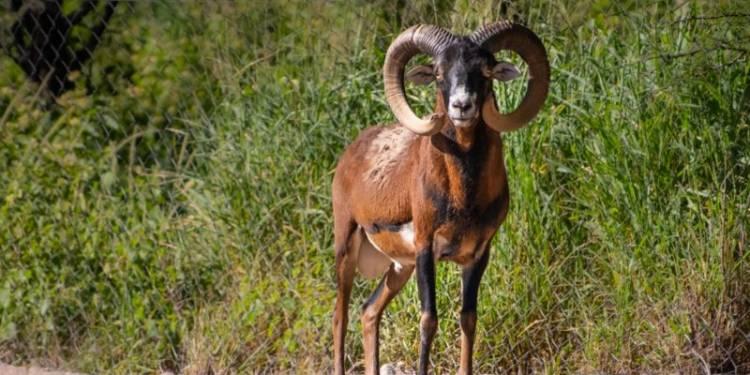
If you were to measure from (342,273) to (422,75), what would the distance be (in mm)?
1324

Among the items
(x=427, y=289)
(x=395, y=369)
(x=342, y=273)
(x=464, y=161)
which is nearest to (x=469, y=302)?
(x=427, y=289)

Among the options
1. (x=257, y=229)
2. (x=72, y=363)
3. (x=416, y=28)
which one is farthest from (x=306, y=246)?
(x=416, y=28)

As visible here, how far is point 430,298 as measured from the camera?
7.23m

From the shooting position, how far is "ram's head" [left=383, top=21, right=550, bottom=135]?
6.89m

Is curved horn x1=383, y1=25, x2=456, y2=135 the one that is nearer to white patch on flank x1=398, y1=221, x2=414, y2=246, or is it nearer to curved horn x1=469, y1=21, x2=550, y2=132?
curved horn x1=469, y1=21, x2=550, y2=132

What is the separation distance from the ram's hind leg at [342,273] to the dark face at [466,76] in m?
1.18

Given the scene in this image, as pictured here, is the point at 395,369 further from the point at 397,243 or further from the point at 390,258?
the point at 397,243

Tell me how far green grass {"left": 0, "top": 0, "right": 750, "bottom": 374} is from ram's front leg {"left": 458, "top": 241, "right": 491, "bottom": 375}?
0.95m

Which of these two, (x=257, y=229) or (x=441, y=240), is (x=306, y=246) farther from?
(x=441, y=240)

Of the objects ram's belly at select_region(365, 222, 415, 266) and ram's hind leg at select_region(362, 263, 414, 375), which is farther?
ram's hind leg at select_region(362, 263, 414, 375)

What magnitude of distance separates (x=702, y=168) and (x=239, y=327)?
2844 mm

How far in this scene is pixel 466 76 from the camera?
6898mm

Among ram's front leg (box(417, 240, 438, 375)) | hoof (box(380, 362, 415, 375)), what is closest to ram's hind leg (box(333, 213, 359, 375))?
hoof (box(380, 362, 415, 375))

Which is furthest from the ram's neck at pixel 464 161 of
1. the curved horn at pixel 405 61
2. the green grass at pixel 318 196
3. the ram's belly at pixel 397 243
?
the green grass at pixel 318 196
